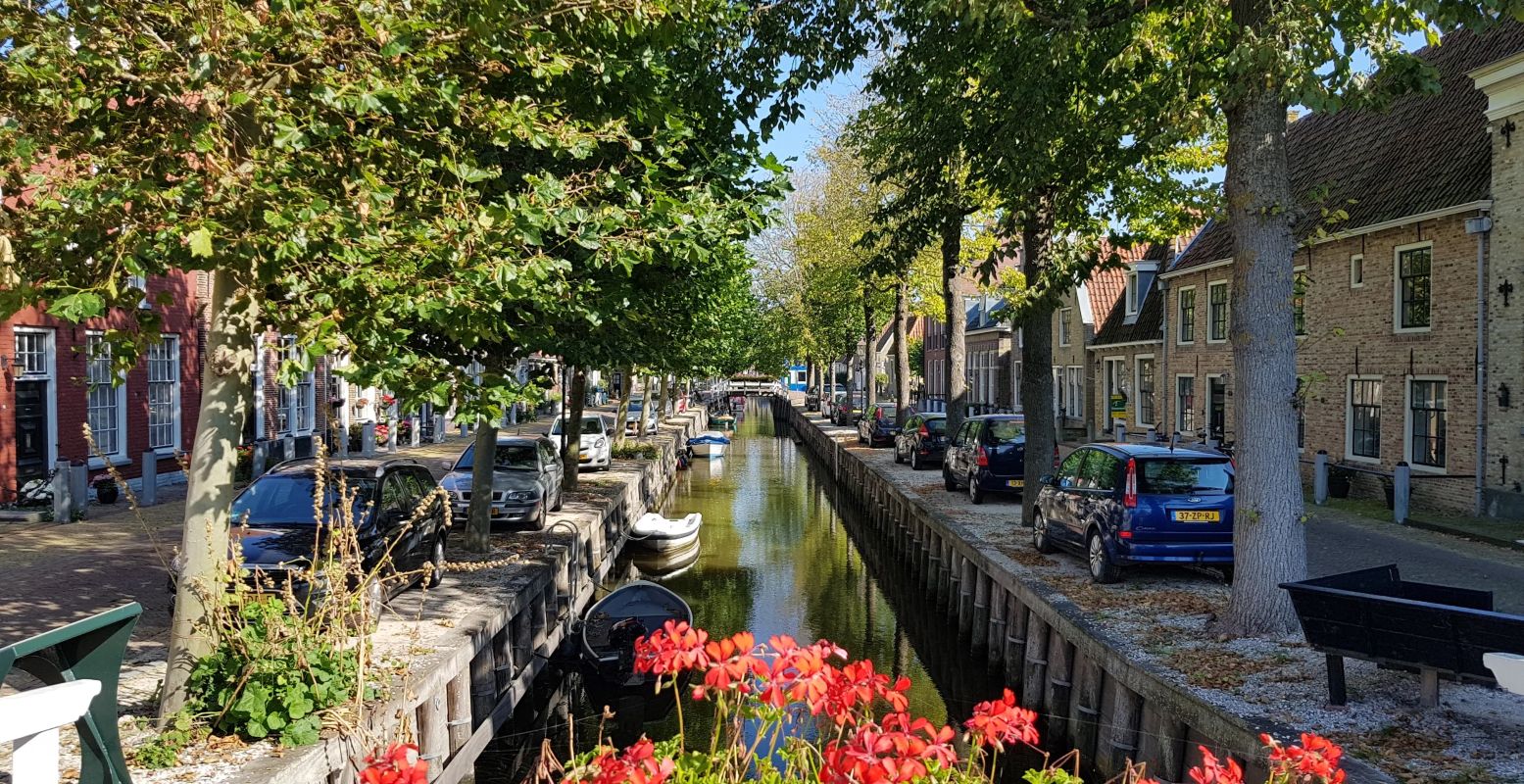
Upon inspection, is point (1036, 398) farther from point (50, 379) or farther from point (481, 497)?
point (50, 379)

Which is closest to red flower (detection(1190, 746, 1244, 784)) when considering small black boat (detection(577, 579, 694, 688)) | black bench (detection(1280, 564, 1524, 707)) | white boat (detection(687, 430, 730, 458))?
black bench (detection(1280, 564, 1524, 707))

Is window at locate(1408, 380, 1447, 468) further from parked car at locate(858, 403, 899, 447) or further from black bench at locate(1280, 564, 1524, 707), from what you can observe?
parked car at locate(858, 403, 899, 447)

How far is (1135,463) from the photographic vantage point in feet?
37.4

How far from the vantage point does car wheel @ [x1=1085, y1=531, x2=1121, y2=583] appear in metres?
11.4

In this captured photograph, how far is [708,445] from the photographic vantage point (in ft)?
139

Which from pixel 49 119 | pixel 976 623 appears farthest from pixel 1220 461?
pixel 49 119

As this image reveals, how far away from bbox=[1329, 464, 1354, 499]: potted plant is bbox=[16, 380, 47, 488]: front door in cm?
2436

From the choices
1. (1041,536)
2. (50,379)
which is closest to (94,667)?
(1041,536)

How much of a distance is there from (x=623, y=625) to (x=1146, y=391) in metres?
26.4

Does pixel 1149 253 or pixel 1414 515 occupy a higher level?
pixel 1149 253

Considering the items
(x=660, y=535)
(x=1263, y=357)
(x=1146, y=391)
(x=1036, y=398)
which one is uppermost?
(x=1263, y=357)

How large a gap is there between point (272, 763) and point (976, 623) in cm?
938

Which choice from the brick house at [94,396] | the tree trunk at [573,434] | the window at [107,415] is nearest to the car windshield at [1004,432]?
the tree trunk at [573,434]

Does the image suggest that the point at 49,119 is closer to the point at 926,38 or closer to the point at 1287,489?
the point at 926,38
